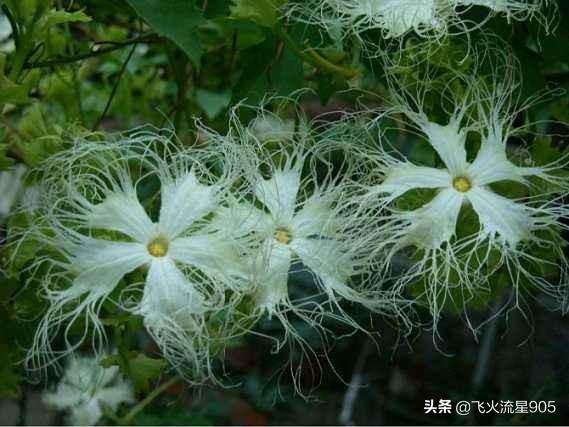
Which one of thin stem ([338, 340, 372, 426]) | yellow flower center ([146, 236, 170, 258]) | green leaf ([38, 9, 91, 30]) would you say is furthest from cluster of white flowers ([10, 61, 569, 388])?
thin stem ([338, 340, 372, 426])

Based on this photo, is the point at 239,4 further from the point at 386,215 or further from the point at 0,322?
the point at 0,322

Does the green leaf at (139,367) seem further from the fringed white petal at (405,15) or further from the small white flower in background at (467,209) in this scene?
the fringed white petal at (405,15)

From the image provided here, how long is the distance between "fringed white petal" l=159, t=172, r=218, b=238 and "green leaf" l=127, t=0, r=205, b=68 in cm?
10

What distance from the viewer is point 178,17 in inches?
31.2

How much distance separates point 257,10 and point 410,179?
19 centimetres

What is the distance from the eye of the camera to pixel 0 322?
842 millimetres

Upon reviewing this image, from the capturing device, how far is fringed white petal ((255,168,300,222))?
2.59 feet

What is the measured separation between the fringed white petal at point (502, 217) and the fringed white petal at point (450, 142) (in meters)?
0.03

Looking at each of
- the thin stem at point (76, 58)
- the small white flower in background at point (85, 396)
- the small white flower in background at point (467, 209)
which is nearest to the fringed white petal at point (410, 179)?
the small white flower in background at point (467, 209)

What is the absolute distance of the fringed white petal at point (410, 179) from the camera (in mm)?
781

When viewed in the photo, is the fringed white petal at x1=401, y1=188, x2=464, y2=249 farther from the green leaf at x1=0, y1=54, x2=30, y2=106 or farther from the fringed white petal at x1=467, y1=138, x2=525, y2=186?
the green leaf at x1=0, y1=54, x2=30, y2=106

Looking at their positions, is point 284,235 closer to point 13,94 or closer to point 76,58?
point 13,94

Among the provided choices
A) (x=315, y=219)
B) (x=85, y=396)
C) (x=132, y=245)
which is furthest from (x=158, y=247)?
(x=85, y=396)

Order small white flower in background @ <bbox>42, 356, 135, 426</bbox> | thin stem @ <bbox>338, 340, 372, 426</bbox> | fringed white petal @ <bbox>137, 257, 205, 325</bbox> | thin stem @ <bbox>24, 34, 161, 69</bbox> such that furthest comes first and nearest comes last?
thin stem @ <bbox>338, 340, 372, 426</bbox> → small white flower in background @ <bbox>42, 356, 135, 426</bbox> → thin stem @ <bbox>24, 34, 161, 69</bbox> → fringed white petal @ <bbox>137, 257, 205, 325</bbox>
